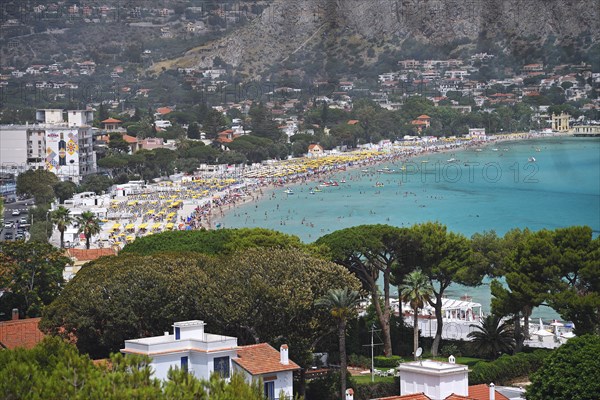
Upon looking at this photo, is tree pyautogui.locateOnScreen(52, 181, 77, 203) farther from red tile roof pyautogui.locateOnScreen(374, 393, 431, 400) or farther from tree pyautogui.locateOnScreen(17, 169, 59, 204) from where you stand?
red tile roof pyautogui.locateOnScreen(374, 393, 431, 400)

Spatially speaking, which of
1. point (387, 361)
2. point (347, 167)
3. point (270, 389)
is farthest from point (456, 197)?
point (270, 389)

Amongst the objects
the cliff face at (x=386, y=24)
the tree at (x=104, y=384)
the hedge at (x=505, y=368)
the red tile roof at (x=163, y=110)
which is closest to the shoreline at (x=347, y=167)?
the hedge at (x=505, y=368)

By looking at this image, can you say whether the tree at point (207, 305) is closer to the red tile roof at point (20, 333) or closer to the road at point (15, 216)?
the red tile roof at point (20, 333)

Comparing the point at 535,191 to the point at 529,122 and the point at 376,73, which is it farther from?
the point at 376,73

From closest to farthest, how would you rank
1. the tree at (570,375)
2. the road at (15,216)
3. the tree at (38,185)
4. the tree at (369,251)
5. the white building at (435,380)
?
the white building at (435,380), the tree at (570,375), the tree at (369,251), the road at (15,216), the tree at (38,185)

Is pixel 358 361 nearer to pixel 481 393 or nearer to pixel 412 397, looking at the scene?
pixel 481 393

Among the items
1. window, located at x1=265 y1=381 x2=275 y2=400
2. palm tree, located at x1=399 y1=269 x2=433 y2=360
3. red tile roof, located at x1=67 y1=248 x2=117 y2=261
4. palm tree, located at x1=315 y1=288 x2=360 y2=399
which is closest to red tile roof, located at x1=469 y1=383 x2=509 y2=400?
window, located at x1=265 y1=381 x2=275 y2=400
